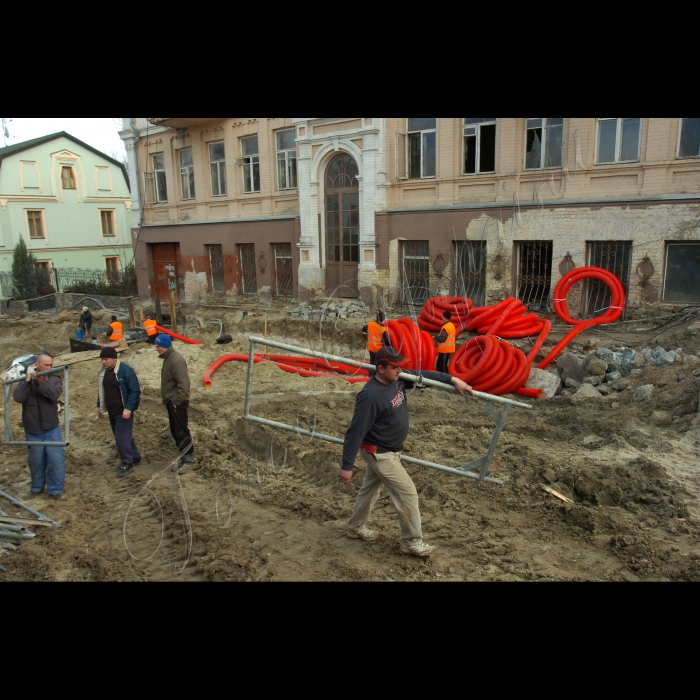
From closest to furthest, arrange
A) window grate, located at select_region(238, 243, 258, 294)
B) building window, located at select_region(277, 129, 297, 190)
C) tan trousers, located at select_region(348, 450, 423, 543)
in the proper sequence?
tan trousers, located at select_region(348, 450, 423, 543) → building window, located at select_region(277, 129, 297, 190) → window grate, located at select_region(238, 243, 258, 294)

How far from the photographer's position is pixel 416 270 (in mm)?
16984

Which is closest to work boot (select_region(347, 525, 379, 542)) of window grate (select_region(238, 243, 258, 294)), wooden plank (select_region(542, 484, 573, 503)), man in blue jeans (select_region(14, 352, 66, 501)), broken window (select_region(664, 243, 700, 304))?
wooden plank (select_region(542, 484, 573, 503))

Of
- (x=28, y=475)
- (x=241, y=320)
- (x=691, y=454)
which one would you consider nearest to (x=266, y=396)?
(x=28, y=475)

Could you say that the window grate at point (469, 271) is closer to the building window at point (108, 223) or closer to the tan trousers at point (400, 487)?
the tan trousers at point (400, 487)

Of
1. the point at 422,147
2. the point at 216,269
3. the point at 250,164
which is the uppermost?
the point at 250,164

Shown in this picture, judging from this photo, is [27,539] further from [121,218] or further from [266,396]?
[121,218]

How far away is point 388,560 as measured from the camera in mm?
5016

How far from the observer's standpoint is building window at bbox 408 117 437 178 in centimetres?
1628

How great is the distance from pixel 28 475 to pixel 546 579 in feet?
22.1

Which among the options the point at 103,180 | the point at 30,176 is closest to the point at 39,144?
the point at 30,176

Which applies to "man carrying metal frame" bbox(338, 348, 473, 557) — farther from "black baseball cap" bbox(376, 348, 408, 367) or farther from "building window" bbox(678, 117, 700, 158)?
"building window" bbox(678, 117, 700, 158)

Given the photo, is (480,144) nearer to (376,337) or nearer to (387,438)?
(376,337)

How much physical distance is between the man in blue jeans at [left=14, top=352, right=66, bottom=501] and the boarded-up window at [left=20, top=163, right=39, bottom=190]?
86.8ft

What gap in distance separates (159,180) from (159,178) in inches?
3.4
